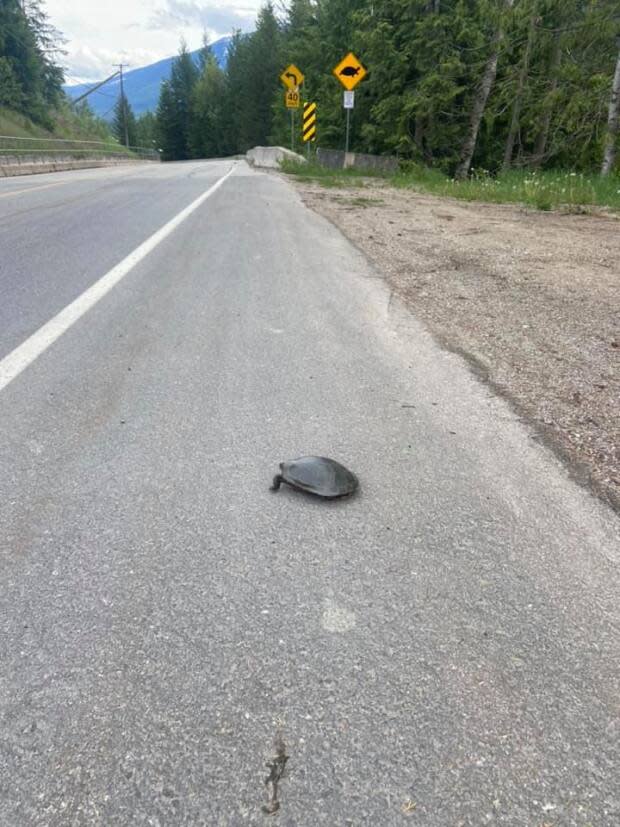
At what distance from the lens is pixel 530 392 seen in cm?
320

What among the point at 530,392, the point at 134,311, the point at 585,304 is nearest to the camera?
the point at 530,392

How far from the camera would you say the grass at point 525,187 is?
11.4 metres

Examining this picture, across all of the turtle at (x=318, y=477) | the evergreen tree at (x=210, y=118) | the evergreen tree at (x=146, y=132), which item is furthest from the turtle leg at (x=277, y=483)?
the evergreen tree at (x=146, y=132)

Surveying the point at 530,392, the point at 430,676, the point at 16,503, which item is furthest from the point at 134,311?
the point at 430,676

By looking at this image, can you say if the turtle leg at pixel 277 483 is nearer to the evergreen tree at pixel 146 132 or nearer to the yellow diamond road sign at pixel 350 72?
the yellow diamond road sign at pixel 350 72

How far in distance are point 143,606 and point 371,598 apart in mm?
711

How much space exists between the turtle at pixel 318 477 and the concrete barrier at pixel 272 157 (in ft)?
66.5

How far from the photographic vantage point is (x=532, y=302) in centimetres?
488

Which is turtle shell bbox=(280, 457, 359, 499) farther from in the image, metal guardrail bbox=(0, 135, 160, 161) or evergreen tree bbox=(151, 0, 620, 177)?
metal guardrail bbox=(0, 135, 160, 161)

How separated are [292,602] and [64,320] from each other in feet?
10.5

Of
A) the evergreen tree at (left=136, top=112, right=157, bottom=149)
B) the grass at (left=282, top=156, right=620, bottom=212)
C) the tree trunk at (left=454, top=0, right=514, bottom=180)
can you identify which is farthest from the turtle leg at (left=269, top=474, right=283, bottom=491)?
the evergreen tree at (left=136, top=112, right=157, bottom=149)

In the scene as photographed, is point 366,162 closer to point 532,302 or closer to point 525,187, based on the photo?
point 525,187

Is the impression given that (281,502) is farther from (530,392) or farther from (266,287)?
(266,287)

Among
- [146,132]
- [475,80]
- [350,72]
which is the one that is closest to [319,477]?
[350,72]
